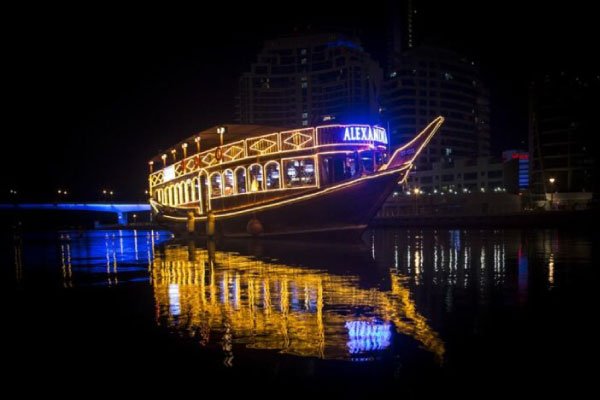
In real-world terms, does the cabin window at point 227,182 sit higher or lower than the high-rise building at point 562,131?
lower

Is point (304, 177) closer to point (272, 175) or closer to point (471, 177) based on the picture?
point (272, 175)

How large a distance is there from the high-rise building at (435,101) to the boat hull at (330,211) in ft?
320

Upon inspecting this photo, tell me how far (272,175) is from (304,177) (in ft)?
7.56

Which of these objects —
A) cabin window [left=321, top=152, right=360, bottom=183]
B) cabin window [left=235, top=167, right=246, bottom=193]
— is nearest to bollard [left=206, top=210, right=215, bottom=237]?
cabin window [left=235, top=167, right=246, bottom=193]

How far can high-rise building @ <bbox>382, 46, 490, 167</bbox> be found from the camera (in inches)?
4938

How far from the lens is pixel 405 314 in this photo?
870 centimetres

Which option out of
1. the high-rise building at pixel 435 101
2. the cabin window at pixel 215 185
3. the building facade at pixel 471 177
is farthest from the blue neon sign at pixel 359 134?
the high-rise building at pixel 435 101

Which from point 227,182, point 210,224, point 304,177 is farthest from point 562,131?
point 210,224

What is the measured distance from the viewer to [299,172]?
27438 mm

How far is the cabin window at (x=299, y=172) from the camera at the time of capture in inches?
1061

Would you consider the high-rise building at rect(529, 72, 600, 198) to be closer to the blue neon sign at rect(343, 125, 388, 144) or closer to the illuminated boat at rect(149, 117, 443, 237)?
the blue neon sign at rect(343, 125, 388, 144)

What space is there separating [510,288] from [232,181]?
21861 millimetres

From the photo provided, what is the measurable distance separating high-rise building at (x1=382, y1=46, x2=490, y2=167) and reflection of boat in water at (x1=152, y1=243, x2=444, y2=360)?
112097 millimetres

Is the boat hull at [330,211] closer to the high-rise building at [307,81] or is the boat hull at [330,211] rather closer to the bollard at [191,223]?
the bollard at [191,223]
